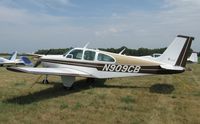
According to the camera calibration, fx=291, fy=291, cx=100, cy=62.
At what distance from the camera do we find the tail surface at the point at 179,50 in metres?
11.3

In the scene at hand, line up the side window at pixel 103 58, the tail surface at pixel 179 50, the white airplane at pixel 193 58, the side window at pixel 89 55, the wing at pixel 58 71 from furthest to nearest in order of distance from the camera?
the white airplane at pixel 193 58 < the side window at pixel 89 55 < the side window at pixel 103 58 < the tail surface at pixel 179 50 < the wing at pixel 58 71

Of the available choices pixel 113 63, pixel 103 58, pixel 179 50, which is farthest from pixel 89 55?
pixel 179 50

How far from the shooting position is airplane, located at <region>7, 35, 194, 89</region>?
11.3m

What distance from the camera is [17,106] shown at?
7.97 metres

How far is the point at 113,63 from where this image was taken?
11789 millimetres

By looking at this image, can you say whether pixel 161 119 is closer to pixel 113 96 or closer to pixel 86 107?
pixel 86 107

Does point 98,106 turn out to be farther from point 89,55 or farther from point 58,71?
point 89,55

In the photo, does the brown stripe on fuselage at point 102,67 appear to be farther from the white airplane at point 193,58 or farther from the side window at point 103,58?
the white airplane at point 193,58

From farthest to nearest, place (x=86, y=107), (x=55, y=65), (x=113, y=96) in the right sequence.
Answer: (x=55, y=65) → (x=113, y=96) → (x=86, y=107)

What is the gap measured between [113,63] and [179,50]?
2.65 m

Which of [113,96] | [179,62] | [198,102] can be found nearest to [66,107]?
[113,96]

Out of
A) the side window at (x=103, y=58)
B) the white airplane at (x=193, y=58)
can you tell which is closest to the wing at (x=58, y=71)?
the side window at (x=103, y=58)

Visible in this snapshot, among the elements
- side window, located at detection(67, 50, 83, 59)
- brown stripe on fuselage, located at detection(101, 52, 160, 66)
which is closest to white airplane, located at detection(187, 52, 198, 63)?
brown stripe on fuselage, located at detection(101, 52, 160, 66)

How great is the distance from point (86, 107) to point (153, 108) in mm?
1855
